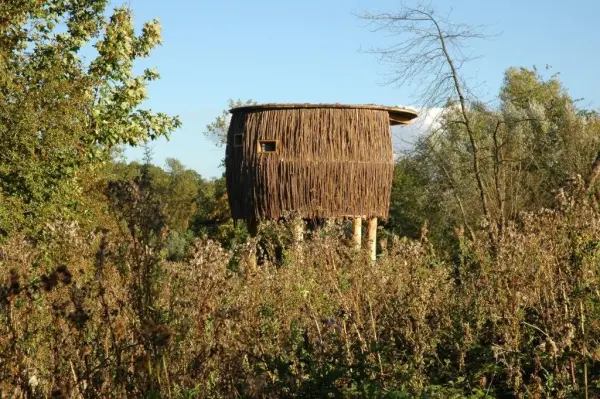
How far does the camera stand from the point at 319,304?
7129 mm

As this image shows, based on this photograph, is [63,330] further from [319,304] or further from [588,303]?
[588,303]

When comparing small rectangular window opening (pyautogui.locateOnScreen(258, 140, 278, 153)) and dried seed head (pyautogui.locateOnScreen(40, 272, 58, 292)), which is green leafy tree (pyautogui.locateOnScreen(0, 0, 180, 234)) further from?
dried seed head (pyautogui.locateOnScreen(40, 272, 58, 292))

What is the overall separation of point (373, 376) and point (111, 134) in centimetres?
1411

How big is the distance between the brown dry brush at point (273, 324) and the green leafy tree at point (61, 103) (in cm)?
913

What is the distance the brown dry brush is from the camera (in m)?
4.15

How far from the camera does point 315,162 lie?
21266mm

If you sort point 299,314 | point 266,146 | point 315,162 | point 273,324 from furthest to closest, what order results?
point 266,146 < point 315,162 < point 299,314 < point 273,324

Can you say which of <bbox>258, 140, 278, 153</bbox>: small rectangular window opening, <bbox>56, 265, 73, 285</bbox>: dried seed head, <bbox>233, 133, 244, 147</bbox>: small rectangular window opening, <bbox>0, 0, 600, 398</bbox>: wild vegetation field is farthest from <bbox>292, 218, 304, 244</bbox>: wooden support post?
<bbox>233, 133, 244, 147</bbox>: small rectangular window opening

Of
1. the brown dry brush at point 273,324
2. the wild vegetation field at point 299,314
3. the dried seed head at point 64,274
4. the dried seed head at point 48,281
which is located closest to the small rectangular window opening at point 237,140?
the wild vegetation field at point 299,314

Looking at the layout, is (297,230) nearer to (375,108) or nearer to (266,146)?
(266,146)

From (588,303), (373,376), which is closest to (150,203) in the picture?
(373,376)

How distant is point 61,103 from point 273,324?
451 inches

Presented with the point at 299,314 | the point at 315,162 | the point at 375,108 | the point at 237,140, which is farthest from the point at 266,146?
the point at 299,314

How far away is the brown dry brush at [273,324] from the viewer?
163 inches
